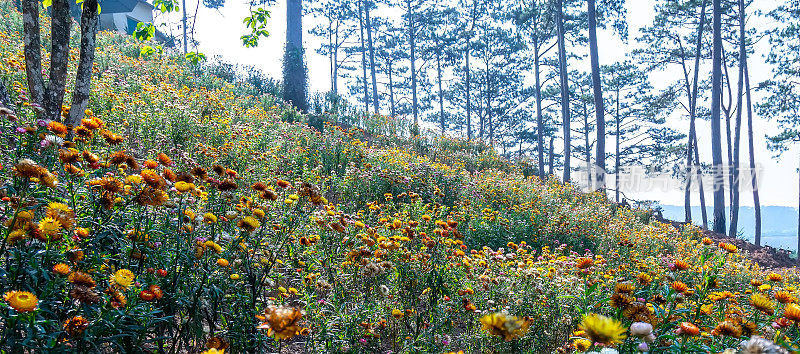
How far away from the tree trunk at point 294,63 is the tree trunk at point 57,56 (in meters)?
9.21

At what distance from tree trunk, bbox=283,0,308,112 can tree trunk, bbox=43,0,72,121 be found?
9207 mm

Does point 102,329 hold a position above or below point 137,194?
below

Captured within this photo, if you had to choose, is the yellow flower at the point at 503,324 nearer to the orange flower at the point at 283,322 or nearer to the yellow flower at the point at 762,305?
the orange flower at the point at 283,322

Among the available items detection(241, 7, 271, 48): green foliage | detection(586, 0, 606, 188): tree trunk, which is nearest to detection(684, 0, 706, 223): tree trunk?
detection(586, 0, 606, 188): tree trunk

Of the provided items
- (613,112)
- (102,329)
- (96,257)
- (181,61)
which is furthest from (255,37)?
(613,112)

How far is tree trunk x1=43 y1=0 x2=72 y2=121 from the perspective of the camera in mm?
3971

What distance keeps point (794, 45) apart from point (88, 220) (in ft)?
85.1

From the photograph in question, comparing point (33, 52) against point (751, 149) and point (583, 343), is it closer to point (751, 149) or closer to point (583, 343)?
point (583, 343)

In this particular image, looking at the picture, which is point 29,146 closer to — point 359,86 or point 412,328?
point 412,328

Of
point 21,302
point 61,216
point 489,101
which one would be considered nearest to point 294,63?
point 61,216

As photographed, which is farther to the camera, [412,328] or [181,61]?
[181,61]

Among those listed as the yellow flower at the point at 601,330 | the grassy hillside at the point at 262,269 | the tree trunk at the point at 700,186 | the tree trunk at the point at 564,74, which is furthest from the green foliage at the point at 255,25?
the tree trunk at the point at 700,186

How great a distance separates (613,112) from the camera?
97.2 ft

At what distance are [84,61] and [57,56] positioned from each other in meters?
0.32
